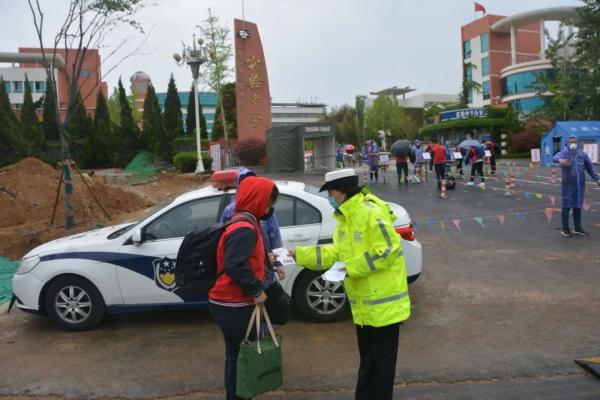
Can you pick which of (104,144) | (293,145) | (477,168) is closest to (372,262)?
(477,168)

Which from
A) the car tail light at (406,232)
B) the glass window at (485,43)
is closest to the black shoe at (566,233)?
the car tail light at (406,232)

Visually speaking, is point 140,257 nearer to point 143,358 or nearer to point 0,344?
point 143,358

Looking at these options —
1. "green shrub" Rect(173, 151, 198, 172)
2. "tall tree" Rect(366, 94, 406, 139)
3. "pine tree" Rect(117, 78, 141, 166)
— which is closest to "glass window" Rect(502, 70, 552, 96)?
"tall tree" Rect(366, 94, 406, 139)

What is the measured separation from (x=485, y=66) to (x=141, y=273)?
73007mm

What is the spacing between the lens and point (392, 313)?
11.3 feet

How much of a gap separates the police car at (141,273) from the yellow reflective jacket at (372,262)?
2.48m

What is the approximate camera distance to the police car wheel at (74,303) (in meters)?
6.04

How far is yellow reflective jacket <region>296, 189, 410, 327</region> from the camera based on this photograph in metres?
3.39

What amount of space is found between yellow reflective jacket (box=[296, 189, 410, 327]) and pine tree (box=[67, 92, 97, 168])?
3884 cm

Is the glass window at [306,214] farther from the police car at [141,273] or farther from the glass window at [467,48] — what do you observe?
the glass window at [467,48]

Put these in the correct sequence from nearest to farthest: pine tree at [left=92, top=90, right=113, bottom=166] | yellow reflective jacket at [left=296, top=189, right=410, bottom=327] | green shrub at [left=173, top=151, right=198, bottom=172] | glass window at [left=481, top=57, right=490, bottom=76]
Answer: yellow reflective jacket at [left=296, top=189, right=410, bottom=327] < green shrub at [left=173, top=151, right=198, bottom=172] < pine tree at [left=92, top=90, right=113, bottom=166] < glass window at [left=481, top=57, right=490, bottom=76]

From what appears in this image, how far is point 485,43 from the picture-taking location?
71625mm

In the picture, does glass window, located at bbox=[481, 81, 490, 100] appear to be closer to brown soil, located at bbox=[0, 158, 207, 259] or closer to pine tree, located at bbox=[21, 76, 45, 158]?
pine tree, located at bbox=[21, 76, 45, 158]

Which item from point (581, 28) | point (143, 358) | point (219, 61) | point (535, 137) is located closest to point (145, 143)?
point (219, 61)
